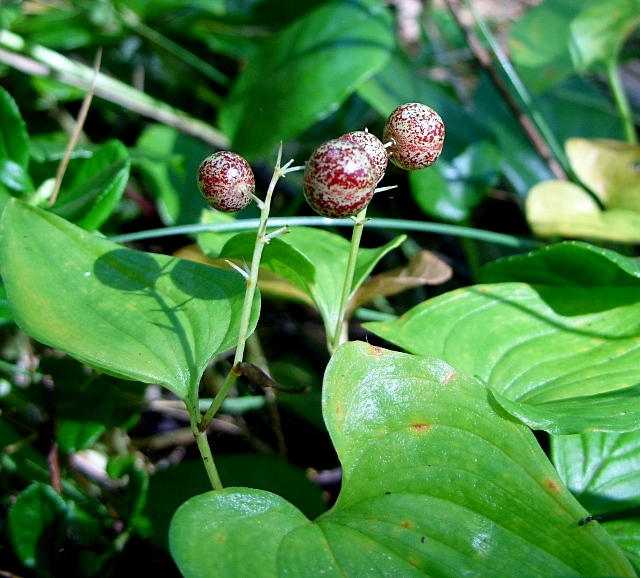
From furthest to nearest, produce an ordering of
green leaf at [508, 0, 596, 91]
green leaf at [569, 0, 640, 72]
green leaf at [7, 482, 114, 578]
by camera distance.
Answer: green leaf at [508, 0, 596, 91] < green leaf at [569, 0, 640, 72] < green leaf at [7, 482, 114, 578]

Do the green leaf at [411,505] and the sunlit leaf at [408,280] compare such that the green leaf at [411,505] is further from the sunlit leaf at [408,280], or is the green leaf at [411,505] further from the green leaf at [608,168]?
the green leaf at [608,168]

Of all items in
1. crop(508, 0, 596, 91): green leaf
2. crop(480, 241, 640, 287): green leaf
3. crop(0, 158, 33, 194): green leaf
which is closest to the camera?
crop(480, 241, 640, 287): green leaf

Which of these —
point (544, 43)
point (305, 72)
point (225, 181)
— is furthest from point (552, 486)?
point (544, 43)

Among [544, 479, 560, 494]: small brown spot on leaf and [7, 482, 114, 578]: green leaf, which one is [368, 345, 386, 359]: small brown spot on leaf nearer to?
[544, 479, 560, 494]: small brown spot on leaf

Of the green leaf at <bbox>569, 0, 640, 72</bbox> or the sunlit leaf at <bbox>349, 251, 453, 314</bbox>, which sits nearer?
the sunlit leaf at <bbox>349, 251, 453, 314</bbox>

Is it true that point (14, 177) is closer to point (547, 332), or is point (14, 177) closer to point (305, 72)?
point (305, 72)

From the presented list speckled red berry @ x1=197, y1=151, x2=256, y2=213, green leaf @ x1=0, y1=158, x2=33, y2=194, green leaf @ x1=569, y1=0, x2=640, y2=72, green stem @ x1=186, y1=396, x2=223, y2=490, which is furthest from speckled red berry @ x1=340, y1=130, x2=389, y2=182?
green leaf @ x1=569, y1=0, x2=640, y2=72

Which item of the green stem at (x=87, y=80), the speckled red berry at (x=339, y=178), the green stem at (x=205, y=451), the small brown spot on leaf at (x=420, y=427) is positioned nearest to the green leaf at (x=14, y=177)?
the green stem at (x=87, y=80)
